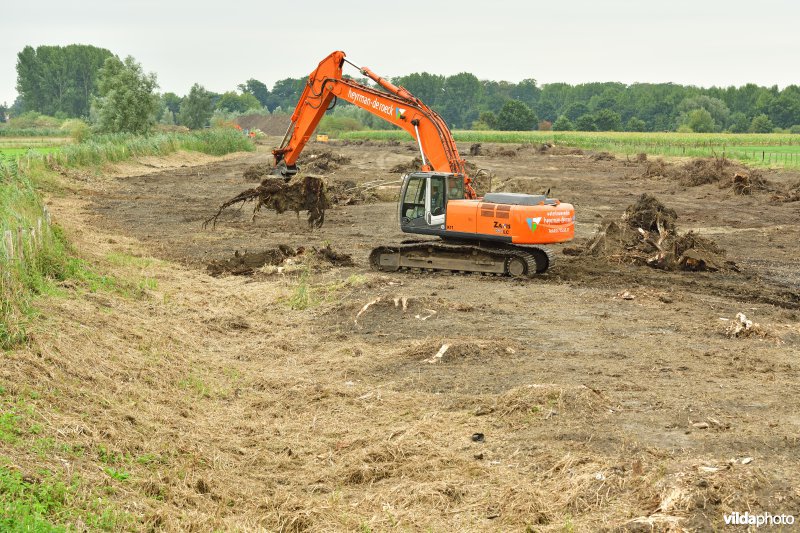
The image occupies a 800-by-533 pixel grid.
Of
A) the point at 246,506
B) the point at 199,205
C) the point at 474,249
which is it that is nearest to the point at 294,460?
the point at 246,506

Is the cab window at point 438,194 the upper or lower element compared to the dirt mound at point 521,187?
upper

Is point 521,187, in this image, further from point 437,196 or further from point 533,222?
point 533,222

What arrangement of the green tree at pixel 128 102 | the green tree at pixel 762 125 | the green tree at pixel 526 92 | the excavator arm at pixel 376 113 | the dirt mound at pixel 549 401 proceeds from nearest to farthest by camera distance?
1. the dirt mound at pixel 549 401
2. the excavator arm at pixel 376 113
3. the green tree at pixel 128 102
4. the green tree at pixel 762 125
5. the green tree at pixel 526 92

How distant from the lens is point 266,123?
138 meters

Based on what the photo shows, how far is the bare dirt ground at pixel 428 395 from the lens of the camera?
731 cm

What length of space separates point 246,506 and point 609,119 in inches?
4382

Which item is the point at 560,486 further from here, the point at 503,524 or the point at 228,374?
the point at 228,374

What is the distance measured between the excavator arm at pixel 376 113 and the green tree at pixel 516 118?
306 feet

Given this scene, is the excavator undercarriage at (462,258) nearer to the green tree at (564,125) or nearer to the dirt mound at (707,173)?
the dirt mound at (707,173)

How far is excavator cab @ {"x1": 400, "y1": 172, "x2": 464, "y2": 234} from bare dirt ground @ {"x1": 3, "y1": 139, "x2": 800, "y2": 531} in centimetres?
109

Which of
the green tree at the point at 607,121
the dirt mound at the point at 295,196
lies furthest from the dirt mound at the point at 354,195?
the green tree at the point at 607,121

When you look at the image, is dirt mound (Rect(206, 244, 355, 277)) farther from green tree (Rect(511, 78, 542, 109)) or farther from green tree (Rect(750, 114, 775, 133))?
green tree (Rect(511, 78, 542, 109))

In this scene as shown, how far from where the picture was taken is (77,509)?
21.7 ft

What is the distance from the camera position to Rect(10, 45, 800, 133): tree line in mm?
61156
